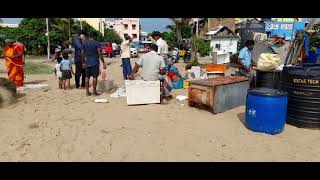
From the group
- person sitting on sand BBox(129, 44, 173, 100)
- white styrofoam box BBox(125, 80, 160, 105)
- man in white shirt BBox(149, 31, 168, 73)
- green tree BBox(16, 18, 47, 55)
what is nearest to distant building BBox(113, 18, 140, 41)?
green tree BBox(16, 18, 47, 55)

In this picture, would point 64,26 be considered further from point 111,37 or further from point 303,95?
point 111,37

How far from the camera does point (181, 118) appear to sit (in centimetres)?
617

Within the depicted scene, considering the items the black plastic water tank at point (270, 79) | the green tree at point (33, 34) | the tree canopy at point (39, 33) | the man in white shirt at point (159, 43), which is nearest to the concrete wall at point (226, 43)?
the tree canopy at point (39, 33)

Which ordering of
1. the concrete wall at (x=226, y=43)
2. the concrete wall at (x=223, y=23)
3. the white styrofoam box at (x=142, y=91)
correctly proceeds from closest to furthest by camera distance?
1. the white styrofoam box at (x=142, y=91)
2. the concrete wall at (x=226, y=43)
3. the concrete wall at (x=223, y=23)

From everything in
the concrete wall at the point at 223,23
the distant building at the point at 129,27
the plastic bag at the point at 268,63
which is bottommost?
the plastic bag at the point at 268,63

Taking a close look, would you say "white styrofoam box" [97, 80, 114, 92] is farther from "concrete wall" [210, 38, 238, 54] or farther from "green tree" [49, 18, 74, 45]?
"concrete wall" [210, 38, 238, 54]

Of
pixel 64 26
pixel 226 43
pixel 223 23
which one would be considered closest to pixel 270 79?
pixel 64 26

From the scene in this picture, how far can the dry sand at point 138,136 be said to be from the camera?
428 centimetres

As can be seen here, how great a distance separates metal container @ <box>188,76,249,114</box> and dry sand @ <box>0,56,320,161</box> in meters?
0.19

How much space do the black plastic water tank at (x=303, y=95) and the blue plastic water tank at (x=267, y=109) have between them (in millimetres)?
462

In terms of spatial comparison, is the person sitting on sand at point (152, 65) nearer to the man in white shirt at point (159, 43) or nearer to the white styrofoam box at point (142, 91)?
the white styrofoam box at point (142, 91)
